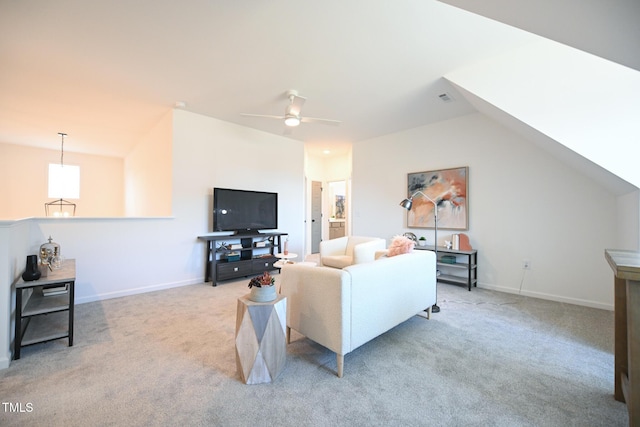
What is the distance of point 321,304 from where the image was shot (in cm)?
184

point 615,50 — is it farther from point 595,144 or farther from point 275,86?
point 275,86

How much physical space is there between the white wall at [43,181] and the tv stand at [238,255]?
4323mm

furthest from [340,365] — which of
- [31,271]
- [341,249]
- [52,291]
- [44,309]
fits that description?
[52,291]

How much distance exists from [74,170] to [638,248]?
729cm

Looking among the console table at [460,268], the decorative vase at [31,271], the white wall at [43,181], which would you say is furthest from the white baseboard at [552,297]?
the white wall at [43,181]

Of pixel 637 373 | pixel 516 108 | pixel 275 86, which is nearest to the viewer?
pixel 637 373

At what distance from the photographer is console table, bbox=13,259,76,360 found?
1.96 m

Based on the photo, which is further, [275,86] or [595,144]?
[275,86]

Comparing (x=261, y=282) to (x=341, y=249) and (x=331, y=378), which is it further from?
(x=341, y=249)

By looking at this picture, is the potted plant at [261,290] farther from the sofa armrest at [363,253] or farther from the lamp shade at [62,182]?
the lamp shade at [62,182]

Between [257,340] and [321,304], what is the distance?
48 centimetres

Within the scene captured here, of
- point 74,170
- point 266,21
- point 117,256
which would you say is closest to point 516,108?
point 266,21

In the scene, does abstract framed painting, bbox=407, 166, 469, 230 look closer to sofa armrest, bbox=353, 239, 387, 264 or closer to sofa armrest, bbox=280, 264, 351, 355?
sofa armrest, bbox=353, 239, 387, 264

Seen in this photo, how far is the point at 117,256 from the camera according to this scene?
3.52 m
